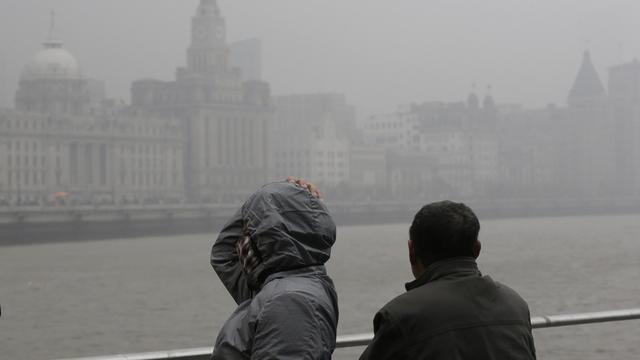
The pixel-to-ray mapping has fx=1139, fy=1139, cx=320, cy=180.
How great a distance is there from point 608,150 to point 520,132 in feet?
28.4

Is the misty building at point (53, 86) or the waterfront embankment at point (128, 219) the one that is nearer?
the waterfront embankment at point (128, 219)

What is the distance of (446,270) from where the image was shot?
5.40 ft

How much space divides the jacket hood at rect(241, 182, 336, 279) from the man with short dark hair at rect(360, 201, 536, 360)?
0.44ft

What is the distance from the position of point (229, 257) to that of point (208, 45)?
91335 millimetres

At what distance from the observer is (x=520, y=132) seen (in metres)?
113

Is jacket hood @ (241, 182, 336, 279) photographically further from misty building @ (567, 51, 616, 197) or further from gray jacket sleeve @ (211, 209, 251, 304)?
misty building @ (567, 51, 616, 197)

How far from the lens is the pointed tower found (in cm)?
11606

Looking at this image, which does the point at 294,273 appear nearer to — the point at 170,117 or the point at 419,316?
the point at 419,316

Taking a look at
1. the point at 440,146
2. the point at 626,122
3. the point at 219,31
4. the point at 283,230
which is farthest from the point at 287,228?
the point at 626,122

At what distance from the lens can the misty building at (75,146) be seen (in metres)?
66.8

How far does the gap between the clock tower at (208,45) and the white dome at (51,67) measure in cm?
1451

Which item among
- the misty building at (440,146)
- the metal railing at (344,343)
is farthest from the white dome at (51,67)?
the metal railing at (344,343)

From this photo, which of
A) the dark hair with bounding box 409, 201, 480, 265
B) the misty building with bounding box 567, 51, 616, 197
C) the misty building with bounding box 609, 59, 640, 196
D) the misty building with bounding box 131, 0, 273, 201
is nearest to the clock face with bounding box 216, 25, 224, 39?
the misty building with bounding box 131, 0, 273, 201

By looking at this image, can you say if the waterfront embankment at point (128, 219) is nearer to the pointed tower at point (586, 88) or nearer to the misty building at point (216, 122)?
the misty building at point (216, 122)
